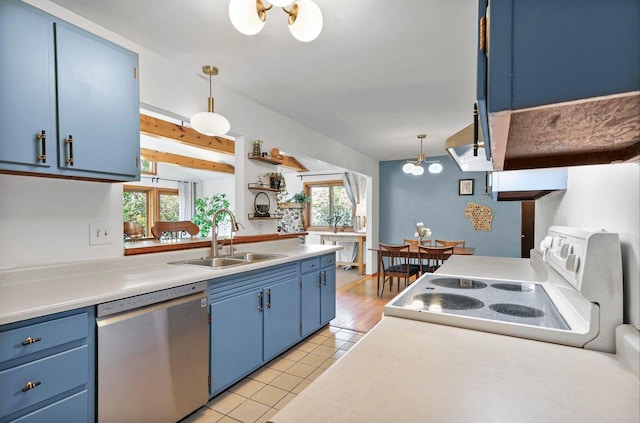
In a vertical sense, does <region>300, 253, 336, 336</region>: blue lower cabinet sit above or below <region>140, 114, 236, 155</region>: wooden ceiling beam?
below

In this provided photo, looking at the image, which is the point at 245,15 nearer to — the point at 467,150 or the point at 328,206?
the point at 467,150

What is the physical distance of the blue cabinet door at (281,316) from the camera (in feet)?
8.18

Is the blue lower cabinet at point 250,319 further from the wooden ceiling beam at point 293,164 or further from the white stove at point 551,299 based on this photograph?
the wooden ceiling beam at point 293,164

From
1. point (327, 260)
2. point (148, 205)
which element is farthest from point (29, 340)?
point (148, 205)

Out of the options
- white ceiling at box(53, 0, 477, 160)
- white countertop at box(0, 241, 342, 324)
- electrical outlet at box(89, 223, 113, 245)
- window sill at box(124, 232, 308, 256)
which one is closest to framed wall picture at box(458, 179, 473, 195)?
white ceiling at box(53, 0, 477, 160)

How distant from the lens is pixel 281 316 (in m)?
2.65

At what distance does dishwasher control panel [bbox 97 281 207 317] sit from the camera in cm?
147

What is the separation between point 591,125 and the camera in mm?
574

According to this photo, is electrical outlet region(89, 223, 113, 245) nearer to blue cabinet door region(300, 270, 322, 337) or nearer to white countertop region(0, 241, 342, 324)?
white countertop region(0, 241, 342, 324)

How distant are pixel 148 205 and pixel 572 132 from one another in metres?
8.58

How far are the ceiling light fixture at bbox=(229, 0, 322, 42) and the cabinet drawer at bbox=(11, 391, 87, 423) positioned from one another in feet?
5.85

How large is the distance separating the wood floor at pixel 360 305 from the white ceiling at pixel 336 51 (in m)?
2.38

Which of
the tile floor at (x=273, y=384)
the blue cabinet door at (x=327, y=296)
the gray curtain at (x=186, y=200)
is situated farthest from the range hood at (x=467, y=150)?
the gray curtain at (x=186, y=200)

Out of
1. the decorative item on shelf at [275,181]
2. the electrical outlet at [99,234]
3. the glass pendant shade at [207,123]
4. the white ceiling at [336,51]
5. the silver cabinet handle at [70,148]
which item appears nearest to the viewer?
the silver cabinet handle at [70,148]
